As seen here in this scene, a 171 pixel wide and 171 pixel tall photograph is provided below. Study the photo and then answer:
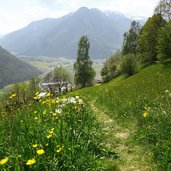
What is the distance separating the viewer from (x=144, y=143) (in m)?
9.70

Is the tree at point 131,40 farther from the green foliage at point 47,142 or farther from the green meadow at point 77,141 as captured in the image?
the green foliage at point 47,142

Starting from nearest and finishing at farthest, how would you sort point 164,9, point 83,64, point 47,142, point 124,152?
point 47,142 < point 124,152 < point 164,9 < point 83,64

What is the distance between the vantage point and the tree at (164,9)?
206 feet

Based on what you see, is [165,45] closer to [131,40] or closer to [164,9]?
[164,9]

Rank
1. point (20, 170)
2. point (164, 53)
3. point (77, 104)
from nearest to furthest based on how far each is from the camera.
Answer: point (20, 170) < point (77, 104) < point (164, 53)

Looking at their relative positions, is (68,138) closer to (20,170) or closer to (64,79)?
(20,170)

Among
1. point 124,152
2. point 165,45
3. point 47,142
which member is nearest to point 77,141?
point 47,142

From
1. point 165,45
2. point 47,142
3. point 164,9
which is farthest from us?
point 164,9

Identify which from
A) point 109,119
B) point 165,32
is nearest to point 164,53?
point 165,32

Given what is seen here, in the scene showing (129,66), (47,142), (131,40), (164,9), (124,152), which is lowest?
(129,66)

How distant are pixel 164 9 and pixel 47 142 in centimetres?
6022

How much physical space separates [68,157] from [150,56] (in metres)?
58.0

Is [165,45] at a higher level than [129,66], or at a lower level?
higher

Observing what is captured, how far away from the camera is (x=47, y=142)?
308 inches
